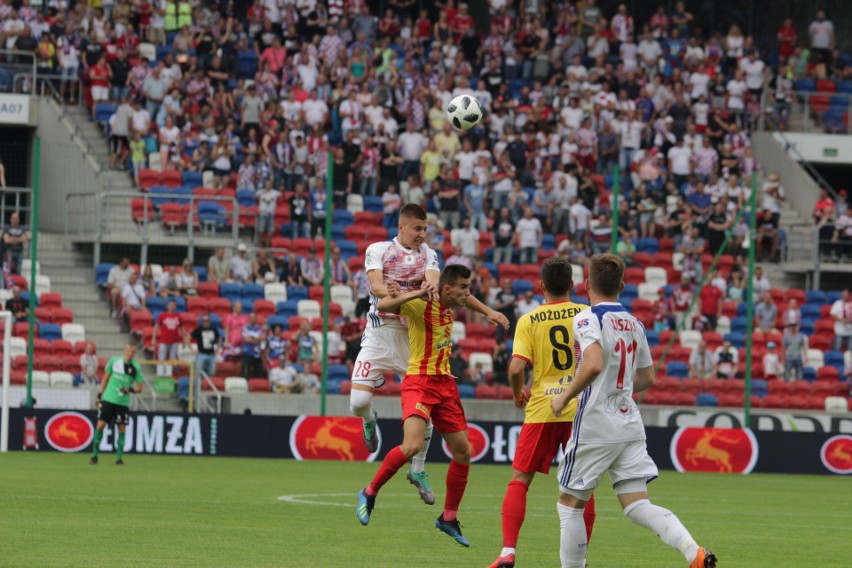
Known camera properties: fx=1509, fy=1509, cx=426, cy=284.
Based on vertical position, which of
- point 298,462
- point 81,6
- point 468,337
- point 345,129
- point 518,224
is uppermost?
point 81,6

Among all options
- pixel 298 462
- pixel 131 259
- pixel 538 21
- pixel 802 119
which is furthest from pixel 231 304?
pixel 802 119

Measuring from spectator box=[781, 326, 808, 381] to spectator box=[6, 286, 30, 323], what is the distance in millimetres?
13328

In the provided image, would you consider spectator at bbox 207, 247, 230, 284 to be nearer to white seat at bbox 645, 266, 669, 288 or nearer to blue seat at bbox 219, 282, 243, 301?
blue seat at bbox 219, 282, 243, 301

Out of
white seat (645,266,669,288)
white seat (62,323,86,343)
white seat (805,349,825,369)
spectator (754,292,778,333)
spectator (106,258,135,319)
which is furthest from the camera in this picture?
white seat (645,266,669,288)

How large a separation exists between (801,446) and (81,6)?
1711 centimetres

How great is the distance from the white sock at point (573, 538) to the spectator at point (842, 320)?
68.9 ft

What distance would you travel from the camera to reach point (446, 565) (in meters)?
10.2

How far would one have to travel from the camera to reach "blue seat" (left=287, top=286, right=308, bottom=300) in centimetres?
2636

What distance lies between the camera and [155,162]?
2934cm

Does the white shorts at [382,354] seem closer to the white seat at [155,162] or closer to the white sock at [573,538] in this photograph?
the white sock at [573,538]

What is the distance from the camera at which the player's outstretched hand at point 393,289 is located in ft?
37.0

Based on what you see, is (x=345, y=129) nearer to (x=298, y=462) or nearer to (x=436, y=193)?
(x=436, y=193)

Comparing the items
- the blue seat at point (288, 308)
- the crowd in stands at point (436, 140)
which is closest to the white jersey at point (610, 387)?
the crowd in stands at point (436, 140)

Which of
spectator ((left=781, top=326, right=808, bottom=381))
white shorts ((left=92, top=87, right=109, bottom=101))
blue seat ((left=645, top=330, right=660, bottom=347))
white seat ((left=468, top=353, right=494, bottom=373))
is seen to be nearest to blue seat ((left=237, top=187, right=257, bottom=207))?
white shorts ((left=92, top=87, right=109, bottom=101))
